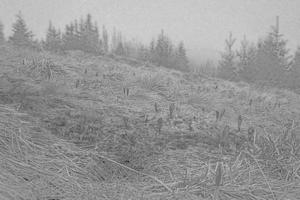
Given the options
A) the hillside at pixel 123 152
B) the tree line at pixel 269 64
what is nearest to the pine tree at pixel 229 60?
the tree line at pixel 269 64

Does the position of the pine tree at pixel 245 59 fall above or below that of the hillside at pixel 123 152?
above

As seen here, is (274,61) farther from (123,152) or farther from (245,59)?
(123,152)

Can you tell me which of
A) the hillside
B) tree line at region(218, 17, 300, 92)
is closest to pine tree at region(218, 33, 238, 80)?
tree line at region(218, 17, 300, 92)

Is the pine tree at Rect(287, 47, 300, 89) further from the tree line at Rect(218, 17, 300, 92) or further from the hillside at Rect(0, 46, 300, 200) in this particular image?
the hillside at Rect(0, 46, 300, 200)

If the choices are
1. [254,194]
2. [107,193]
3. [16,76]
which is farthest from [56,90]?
[254,194]

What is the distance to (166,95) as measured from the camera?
5.74 meters

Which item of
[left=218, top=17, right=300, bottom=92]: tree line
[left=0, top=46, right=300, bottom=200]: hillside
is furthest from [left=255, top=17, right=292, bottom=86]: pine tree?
[left=0, top=46, right=300, bottom=200]: hillside

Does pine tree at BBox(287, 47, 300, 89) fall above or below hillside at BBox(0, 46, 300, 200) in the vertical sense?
above

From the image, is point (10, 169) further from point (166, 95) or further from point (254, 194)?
point (166, 95)

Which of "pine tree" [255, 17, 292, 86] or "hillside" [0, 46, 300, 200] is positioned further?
"pine tree" [255, 17, 292, 86]

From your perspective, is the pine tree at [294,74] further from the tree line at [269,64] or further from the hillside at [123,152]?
the hillside at [123,152]

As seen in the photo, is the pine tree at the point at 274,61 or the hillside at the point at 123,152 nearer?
the hillside at the point at 123,152

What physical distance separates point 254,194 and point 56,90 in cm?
305

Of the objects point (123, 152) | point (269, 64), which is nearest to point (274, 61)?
point (269, 64)
